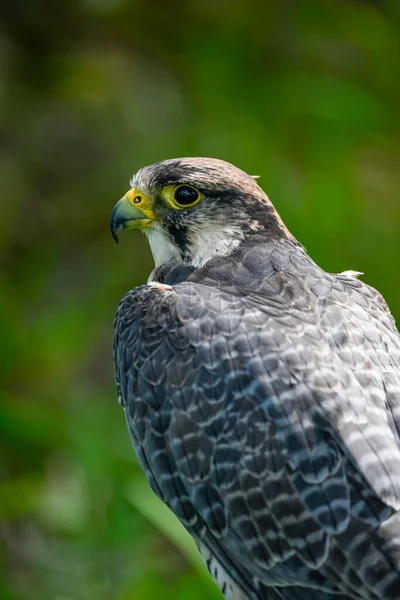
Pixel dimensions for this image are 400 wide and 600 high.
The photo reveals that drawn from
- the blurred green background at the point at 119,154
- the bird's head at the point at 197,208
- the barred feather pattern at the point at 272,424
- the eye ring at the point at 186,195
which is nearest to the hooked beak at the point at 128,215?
the bird's head at the point at 197,208

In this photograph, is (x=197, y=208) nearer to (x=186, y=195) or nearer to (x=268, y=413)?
(x=186, y=195)

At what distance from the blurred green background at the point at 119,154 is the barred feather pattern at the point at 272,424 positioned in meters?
2.69

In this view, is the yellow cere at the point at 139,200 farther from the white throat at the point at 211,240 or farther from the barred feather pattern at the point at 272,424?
the barred feather pattern at the point at 272,424

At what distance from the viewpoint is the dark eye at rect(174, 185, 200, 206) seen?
4414 millimetres

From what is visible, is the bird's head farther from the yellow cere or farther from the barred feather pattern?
the barred feather pattern

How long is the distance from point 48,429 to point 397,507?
3757 mm

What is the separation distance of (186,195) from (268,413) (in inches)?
44.5

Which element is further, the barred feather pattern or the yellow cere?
the yellow cere

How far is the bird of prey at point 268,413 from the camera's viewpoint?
141 inches

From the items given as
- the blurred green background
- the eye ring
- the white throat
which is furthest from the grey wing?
the blurred green background

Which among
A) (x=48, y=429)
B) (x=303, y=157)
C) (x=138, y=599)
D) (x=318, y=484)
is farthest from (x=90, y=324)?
(x=318, y=484)

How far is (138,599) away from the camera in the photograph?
5.45 m

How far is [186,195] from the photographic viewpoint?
4.43m

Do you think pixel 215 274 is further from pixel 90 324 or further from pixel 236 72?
pixel 236 72
